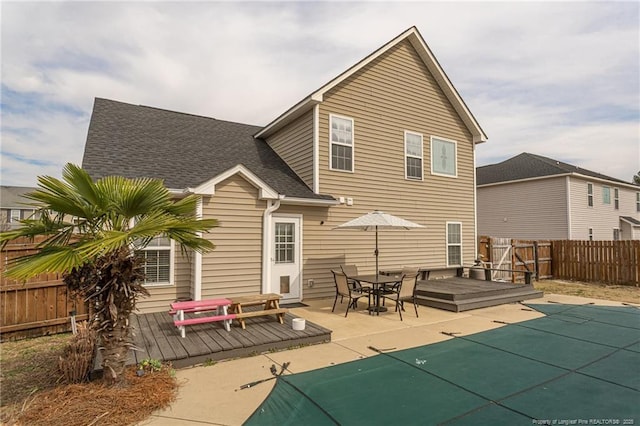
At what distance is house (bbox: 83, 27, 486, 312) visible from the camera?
25.0 ft

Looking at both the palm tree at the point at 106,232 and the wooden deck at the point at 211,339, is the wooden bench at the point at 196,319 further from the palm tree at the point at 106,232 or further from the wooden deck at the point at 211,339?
the palm tree at the point at 106,232

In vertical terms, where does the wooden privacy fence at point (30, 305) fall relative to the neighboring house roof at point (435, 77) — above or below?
below

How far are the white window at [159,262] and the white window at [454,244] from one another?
31.0ft

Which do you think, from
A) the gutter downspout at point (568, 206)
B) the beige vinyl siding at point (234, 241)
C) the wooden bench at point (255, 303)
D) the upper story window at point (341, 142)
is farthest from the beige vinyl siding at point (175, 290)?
the gutter downspout at point (568, 206)

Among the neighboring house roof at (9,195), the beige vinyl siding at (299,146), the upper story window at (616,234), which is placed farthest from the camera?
the neighboring house roof at (9,195)

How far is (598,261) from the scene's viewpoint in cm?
1327

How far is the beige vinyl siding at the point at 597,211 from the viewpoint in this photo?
19.0 metres

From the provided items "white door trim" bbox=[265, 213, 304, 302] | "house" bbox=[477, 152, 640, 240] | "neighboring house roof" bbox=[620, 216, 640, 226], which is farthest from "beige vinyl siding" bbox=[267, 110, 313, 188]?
"neighboring house roof" bbox=[620, 216, 640, 226]

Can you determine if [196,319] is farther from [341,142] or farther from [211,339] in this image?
[341,142]

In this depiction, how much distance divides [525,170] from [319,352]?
21687 mm

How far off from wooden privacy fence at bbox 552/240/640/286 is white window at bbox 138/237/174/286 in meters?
15.7

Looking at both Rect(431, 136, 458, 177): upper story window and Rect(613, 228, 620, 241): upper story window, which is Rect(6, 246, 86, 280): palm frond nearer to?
Rect(431, 136, 458, 177): upper story window

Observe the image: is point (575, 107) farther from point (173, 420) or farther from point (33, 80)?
point (33, 80)

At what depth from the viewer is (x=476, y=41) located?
1000 cm
